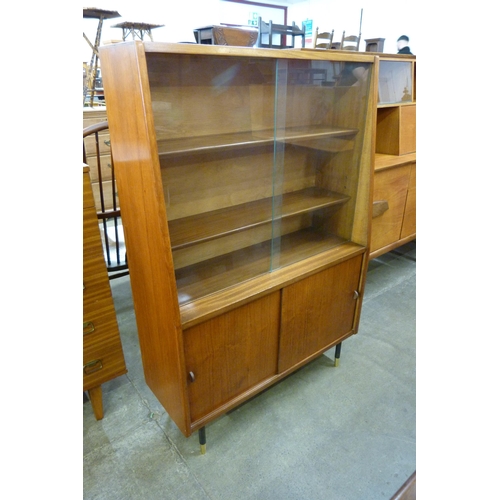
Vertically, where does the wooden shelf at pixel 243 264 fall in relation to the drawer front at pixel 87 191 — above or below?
below

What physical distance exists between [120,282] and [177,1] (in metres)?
3.74

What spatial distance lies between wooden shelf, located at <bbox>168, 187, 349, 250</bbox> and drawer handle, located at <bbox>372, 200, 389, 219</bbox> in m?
0.63

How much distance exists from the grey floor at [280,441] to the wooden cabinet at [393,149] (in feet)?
2.86

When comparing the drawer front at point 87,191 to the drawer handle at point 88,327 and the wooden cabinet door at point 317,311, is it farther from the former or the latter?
the wooden cabinet door at point 317,311

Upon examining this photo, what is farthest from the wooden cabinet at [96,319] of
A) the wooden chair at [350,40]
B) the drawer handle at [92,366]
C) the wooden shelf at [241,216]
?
the wooden chair at [350,40]

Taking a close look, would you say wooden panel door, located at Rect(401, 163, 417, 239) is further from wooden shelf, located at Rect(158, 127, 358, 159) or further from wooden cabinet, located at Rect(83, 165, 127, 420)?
wooden cabinet, located at Rect(83, 165, 127, 420)

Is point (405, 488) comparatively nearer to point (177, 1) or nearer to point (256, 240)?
point (256, 240)

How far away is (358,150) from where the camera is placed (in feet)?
5.61

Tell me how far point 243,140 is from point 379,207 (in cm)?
127

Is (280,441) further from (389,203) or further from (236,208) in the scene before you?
(389,203)

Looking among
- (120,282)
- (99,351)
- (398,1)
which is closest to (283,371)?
(99,351)

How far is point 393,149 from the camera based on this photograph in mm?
2484

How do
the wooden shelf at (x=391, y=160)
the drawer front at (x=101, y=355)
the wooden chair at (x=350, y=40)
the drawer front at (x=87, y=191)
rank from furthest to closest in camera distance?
the wooden chair at (x=350, y=40)
the wooden shelf at (x=391, y=160)
the drawer front at (x=101, y=355)
the drawer front at (x=87, y=191)

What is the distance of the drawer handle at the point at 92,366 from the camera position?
1.58m
